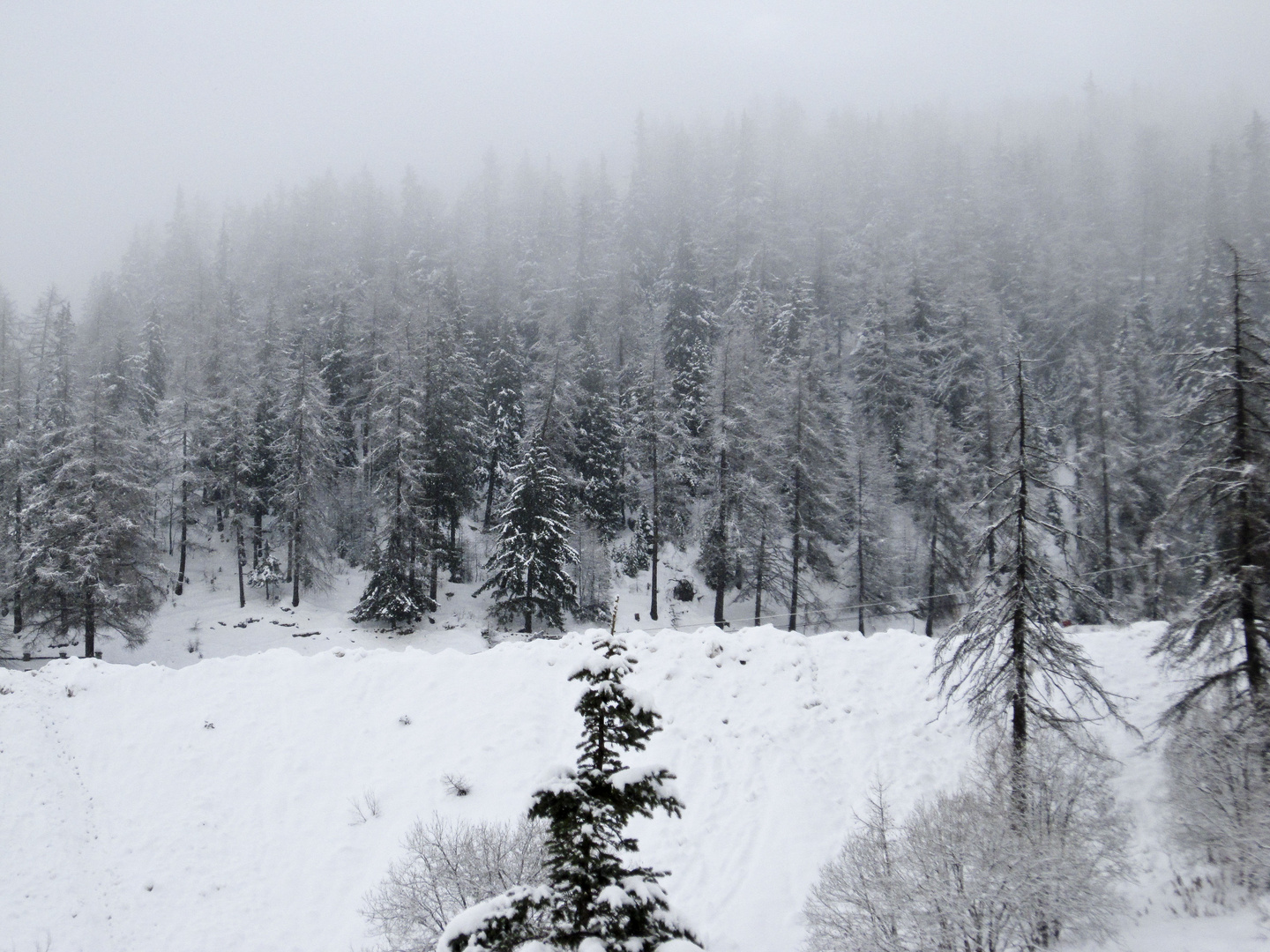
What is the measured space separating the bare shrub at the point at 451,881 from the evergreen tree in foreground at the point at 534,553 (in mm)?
19171

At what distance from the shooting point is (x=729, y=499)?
3098 centimetres

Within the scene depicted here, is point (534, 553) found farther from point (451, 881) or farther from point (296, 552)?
point (451, 881)

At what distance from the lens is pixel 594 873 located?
17.0 feet

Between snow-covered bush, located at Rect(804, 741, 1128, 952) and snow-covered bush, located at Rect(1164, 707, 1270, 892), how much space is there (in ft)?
4.70

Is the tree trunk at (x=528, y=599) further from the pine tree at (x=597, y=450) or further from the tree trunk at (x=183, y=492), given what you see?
the tree trunk at (x=183, y=492)

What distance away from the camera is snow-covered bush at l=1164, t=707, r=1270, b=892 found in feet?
34.4

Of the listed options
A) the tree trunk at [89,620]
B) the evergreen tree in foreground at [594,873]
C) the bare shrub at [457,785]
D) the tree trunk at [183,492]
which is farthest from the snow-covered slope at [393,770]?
the tree trunk at [183,492]

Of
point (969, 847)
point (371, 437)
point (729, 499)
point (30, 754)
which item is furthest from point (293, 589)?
point (969, 847)

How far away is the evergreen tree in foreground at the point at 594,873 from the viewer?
4918 mm

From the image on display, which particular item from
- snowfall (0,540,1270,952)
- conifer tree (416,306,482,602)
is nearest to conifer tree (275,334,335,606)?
conifer tree (416,306,482,602)

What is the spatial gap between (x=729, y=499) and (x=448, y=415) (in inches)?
628

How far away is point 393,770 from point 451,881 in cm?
548

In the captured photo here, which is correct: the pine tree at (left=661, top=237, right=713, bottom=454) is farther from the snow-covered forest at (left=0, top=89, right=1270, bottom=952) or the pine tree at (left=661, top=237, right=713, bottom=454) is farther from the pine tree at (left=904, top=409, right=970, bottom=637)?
the pine tree at (left=904, top=409, right=970, bottom=637)

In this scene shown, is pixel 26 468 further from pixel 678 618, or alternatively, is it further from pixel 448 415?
pixel 678 618
